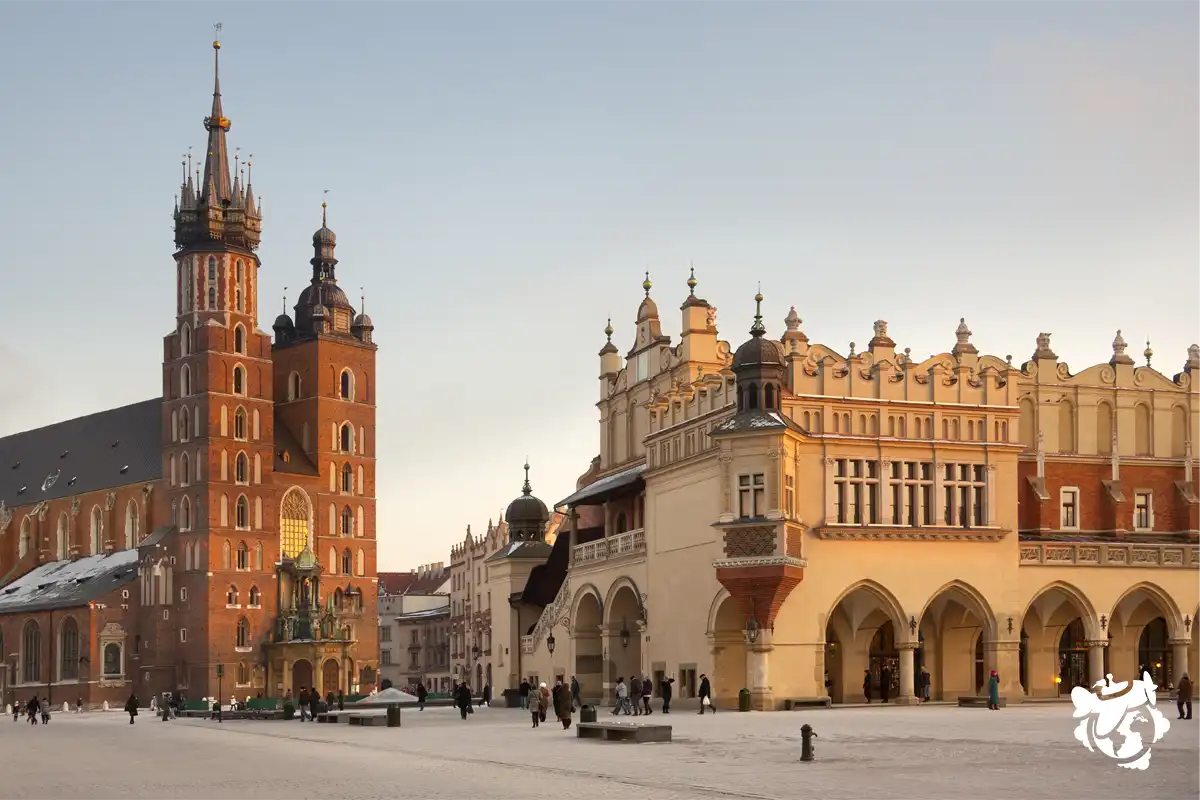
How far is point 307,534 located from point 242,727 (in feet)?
213

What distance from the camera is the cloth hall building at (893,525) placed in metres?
53.6

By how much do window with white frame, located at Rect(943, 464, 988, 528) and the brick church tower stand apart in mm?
61283

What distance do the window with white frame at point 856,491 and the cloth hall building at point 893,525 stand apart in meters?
0.08

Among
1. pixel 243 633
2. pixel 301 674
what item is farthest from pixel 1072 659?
pixel 243 633

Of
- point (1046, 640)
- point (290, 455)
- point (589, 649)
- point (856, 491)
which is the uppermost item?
point (290, 455)

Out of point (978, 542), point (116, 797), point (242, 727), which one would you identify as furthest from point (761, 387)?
point (116, 797)

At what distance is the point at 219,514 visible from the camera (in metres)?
113

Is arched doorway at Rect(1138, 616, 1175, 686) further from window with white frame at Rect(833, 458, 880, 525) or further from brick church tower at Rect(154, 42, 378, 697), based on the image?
brick church tower at Rect(154, 42, 378, 697)

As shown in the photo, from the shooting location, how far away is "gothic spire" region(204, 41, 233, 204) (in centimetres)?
11881

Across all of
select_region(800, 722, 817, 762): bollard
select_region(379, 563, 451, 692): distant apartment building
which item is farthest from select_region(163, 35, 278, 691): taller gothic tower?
select_region(800, 722, 817, 762): bollard

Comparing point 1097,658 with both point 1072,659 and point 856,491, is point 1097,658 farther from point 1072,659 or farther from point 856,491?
point 856,491

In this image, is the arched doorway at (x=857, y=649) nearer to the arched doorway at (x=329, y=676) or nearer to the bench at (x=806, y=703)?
the bench at (x=806, y=703)

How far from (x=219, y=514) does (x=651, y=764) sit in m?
87.1

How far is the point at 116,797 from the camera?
25719 mm
